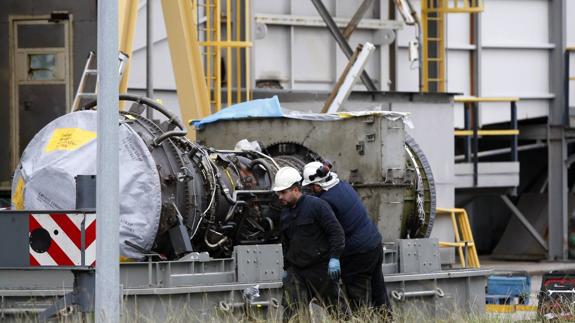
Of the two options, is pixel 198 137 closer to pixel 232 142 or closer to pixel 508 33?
pixel 232 142

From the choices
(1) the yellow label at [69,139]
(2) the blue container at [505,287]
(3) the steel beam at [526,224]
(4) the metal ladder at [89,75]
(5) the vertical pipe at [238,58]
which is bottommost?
(2) the blue container at [505,287]

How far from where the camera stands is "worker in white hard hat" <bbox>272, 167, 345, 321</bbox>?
1098 cm

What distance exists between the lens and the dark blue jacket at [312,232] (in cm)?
1097

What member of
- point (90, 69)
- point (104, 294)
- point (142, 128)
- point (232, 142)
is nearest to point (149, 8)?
point (90, 69)

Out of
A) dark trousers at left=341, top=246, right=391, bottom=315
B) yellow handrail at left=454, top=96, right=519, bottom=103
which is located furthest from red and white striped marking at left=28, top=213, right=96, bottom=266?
yellow handrail at left=454, top=96, right=519, bottom=103

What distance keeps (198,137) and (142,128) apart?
3.32 m

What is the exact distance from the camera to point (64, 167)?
1100 cm

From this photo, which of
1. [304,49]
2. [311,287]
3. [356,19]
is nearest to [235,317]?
[311,287]

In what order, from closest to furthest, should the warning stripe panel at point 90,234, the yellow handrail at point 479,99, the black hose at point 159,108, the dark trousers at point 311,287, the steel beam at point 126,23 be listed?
the warning stripe panel at point 90,234 < the dark trousers at point 311,287 < the black hose at point 159,108 < the steel beam at point 126,23 < the yellow handrail at point 479,99

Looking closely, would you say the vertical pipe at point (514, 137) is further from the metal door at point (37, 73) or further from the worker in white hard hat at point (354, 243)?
the worker in white hard hat at point (354, 243)

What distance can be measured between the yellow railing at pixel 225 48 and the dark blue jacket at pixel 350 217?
7.36 m

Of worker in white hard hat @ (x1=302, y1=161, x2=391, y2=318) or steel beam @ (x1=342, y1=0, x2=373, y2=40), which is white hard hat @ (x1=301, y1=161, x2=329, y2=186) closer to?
worker in white hard hat @ (x1=302, y1=161, x2=391, y2=318)

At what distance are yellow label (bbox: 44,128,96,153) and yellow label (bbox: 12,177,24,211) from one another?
1.27 feet

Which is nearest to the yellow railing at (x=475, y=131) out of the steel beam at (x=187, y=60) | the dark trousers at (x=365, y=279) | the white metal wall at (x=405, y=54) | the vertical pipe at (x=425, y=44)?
the white metal wall at (x=405, y=54)
